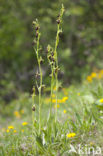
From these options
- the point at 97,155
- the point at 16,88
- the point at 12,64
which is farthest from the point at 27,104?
the point at 97,155

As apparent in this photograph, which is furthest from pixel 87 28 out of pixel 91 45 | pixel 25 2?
pixel 25 2

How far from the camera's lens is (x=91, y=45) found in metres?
8.23

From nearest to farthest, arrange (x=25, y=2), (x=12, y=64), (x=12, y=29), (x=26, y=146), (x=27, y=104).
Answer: (x=26, y=146), (x=27, y=104), (x=12, y=29), (x=25, y=2), (x=12, y=64)

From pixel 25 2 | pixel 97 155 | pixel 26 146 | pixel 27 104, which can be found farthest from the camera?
pixel 25 2

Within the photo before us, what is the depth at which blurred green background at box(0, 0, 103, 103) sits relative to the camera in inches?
285

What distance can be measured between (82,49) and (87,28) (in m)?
1.03

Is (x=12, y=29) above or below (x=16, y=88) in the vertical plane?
above

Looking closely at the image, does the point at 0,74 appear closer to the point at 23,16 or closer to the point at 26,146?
the point at 23,16

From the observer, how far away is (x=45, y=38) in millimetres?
7969

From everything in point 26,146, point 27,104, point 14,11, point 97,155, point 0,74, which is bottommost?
point 97,155

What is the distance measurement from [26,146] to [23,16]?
718 centimetres

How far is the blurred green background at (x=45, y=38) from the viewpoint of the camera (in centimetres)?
724

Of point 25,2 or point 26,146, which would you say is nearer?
point 26,146

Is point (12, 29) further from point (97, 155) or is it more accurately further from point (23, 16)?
point (97, 155)
